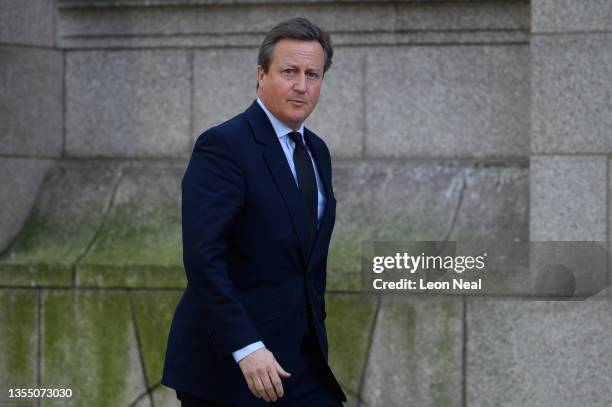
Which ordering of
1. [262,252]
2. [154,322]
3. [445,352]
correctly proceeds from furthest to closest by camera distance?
[154,322]
[445,352]
[262,252]

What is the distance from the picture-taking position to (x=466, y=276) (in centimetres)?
709

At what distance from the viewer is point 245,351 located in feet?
14.2

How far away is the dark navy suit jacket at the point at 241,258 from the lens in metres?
4.38

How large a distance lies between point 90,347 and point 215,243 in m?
3.37

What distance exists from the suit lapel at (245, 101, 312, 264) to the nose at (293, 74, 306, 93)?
0.19 meters

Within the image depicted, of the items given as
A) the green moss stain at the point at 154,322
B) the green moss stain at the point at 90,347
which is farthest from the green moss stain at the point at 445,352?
the green moss stain at the point at 90,347

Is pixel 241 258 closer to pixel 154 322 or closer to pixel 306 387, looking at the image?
pixel 306 387

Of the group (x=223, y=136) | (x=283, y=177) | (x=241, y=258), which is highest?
(x=223, y=136)

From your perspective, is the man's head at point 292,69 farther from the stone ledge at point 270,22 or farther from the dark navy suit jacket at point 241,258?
the stone ledge at point 270,22

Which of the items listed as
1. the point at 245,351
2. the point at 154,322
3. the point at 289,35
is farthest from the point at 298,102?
the point at 154,322

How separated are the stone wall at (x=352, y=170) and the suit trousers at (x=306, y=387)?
245 cm

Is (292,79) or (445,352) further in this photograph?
(445,352)

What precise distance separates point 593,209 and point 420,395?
1.45m

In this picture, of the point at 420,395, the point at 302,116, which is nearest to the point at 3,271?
the point at 420,395
